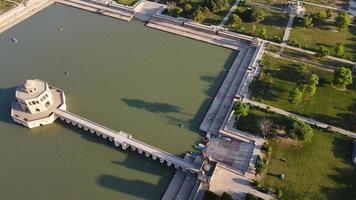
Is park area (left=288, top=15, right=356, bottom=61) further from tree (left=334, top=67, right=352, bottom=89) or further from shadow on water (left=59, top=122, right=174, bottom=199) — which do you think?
shadow on water (left=59, top=122, right=174, bottom=199)

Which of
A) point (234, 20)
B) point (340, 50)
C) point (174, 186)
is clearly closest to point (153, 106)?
point (174, 186)

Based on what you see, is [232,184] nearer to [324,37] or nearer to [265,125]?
[265,125]

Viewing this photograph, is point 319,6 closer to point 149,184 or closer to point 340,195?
point 340,195

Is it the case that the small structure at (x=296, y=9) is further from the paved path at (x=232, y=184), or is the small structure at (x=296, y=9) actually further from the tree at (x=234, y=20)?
the paved path at (x=232, y=184)

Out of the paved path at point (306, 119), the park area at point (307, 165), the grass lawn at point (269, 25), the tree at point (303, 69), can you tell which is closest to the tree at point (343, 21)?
the grass lawn at point (269, 25)

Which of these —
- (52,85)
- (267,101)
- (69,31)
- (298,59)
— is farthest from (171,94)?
(69,31)

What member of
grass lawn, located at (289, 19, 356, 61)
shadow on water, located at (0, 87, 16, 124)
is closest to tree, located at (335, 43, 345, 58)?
grass lawn, located at (289, 19, 356, 61)
